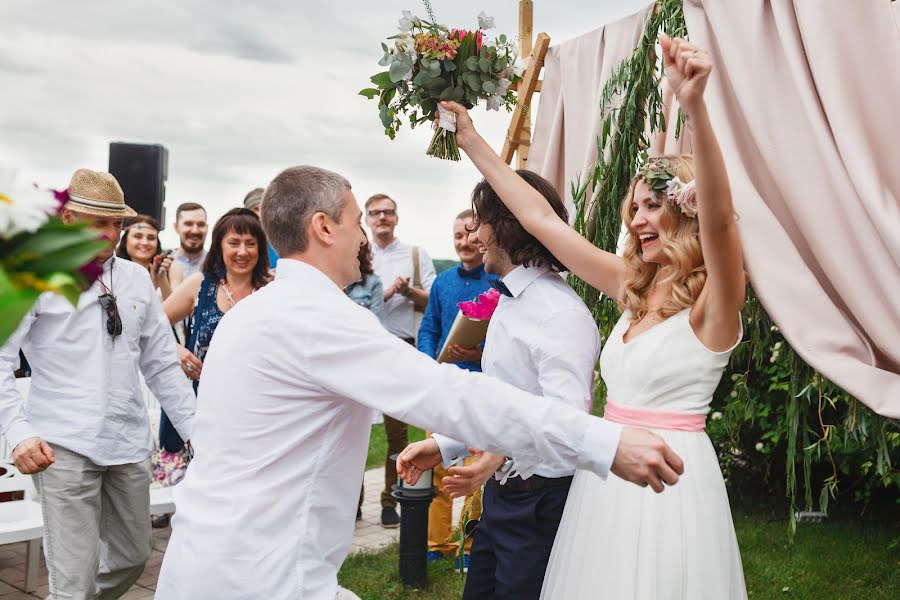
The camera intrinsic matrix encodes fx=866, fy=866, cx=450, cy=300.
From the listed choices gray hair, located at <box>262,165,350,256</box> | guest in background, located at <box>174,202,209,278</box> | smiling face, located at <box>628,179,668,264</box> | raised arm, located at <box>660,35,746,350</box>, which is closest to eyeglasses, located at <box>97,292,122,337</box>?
gray hair, located at <box>262,165,350,256</box>

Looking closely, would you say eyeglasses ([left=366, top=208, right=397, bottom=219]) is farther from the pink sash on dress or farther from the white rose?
the pink sash on dress

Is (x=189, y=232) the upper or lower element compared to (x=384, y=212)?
lower

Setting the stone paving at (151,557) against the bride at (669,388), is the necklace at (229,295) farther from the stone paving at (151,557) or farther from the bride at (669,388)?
the bride at (669,388)

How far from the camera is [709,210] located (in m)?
2.38

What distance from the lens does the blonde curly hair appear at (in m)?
2.78

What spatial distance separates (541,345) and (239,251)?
3.01 meters

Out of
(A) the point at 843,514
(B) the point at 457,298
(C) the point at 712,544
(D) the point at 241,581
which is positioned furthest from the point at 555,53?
(A) the point at 843,514

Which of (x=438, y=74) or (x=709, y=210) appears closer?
(x=709, y=210)

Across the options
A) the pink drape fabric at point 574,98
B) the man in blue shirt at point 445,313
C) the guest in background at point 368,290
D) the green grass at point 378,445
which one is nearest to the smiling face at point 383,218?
the guest in background at point 368,290

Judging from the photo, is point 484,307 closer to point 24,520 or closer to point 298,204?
point 298,204

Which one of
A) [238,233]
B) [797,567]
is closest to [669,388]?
[238,233]

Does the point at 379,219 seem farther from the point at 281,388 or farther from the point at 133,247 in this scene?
the point at 281,388

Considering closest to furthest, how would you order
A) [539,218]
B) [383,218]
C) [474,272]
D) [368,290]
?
[539,218] < [474,272] < [368,290] < [383,218]

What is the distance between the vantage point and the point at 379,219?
7457mm
